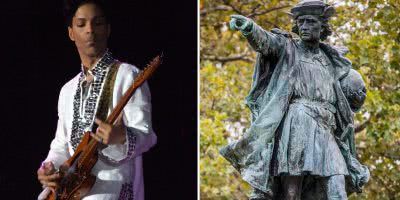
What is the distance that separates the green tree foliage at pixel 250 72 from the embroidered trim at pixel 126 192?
34.3 ft

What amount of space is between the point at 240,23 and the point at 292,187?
1.46m

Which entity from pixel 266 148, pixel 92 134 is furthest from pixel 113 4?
pixel 266 148

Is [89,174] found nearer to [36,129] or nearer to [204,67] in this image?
[36,129]

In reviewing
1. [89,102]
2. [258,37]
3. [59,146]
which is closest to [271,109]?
[258,37]

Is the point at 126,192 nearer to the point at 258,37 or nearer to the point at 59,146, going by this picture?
the point at 59,146

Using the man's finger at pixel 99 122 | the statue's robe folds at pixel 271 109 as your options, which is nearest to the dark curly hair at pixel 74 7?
the man's finger at pixel 99 122

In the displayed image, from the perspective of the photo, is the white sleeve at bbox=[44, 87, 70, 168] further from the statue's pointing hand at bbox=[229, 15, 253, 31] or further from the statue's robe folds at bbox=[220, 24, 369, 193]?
the statue's pointing hand at bbox=[229, 15, 253, 31]

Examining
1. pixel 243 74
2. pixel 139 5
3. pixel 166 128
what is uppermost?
pixel 139 5

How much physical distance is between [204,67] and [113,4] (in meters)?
12.8

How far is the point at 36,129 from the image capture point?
49.8 feet

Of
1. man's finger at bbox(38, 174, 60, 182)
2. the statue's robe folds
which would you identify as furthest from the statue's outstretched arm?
man's finger at bbox(38, 174, 60, 182)

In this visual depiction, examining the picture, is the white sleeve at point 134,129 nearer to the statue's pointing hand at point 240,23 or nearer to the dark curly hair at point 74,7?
the dark curly hair at point 74,7

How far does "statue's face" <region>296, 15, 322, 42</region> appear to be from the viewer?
45.8ft

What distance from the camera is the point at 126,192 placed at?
48.0ft
